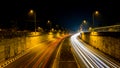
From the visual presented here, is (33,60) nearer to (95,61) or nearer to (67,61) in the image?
(67,61)

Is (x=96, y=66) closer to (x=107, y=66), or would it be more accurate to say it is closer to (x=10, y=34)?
(x=107, y=66)

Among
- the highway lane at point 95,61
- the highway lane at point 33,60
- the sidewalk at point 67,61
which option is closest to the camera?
the highway lane at point 95,61

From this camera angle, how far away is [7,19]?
7831 cm

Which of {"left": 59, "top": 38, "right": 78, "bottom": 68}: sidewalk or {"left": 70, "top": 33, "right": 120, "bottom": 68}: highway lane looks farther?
{"left": 59, "top": 38, "right": 78, "bottom": 68}: sidewalk

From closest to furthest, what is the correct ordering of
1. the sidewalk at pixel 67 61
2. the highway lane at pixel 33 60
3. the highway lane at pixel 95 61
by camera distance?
the highway lane at pixel 95 61 < the sidewalk at pixel 67 61 < the highway lane at pixel 33 60

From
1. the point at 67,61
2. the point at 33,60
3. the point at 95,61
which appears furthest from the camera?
the point at 33,60

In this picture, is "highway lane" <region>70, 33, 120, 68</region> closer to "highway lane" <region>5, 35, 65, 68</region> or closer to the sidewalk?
the sidewalk

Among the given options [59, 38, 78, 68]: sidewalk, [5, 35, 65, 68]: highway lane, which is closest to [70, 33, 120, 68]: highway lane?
[59, 38, 78, 68]: sidewalk

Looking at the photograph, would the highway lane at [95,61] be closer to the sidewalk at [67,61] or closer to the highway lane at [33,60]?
the sidewalk at [67,61]

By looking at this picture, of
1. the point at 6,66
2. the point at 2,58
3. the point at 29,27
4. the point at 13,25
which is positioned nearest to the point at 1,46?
the point at 2,58

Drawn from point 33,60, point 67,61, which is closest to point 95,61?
point 67,61

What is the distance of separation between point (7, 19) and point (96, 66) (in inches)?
2240

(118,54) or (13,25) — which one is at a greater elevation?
(13,25)

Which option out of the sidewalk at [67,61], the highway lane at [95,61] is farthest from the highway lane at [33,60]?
the highway lane at [95,61]
